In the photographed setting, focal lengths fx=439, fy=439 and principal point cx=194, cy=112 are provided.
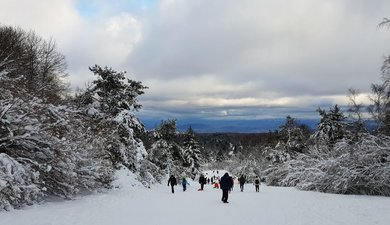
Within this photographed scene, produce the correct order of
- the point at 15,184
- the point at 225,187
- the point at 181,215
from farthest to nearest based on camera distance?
the point at 225,187 → the point at 181,215 → the point at 15,184

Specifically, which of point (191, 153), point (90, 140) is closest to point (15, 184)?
point (90, 140)

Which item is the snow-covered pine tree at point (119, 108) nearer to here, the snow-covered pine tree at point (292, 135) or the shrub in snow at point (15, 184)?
the shrub in snow at point (15, 184)

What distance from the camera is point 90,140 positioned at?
24859mm

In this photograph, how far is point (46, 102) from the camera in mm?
20672

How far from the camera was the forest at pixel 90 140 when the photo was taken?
16984mm

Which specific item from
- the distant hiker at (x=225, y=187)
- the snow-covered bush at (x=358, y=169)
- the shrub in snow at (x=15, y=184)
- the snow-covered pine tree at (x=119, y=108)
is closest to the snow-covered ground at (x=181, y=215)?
the shrub in snow at (x=15, y=184)

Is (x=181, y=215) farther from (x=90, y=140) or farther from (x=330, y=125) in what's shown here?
(x=330, y=125)

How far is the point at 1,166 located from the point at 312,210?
12.0 metres

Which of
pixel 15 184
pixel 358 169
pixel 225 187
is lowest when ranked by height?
pixel 225 187

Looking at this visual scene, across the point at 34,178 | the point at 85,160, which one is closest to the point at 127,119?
the point at 85,160

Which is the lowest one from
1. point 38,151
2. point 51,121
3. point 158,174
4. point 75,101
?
point 158,174

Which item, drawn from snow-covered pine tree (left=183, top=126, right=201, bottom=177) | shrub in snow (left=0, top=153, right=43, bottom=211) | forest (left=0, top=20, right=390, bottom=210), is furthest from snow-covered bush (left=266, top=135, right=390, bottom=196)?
snow-covered pine tree (left=183, top=126, right=201, bottom=177)

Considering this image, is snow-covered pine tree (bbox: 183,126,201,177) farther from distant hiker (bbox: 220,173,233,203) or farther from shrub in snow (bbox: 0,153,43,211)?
shrub in snow (bbox: 0,153,43,211)

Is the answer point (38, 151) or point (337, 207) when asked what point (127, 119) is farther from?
point (337, 207)
